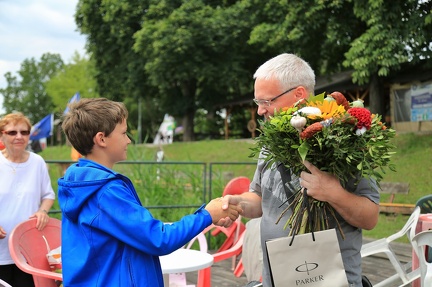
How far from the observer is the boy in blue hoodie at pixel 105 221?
1.94 metres

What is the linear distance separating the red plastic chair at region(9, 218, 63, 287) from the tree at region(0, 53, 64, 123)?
80869 mm

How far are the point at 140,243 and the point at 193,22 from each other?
24201 mm

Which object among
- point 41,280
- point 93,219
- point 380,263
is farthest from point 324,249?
point 380,263

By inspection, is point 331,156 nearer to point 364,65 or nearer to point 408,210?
point 408,210

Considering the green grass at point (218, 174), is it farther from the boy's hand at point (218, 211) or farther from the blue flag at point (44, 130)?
the blue flag at point (44, 130)

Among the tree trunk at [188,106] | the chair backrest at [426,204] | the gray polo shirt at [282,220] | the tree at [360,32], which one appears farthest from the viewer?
the tree trunk at [188,106]

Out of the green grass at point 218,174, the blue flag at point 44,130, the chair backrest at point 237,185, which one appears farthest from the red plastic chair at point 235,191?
the blue flag at point 44,130

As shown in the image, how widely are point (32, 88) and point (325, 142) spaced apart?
285ft

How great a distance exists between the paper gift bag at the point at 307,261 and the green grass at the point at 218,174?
1.62ft

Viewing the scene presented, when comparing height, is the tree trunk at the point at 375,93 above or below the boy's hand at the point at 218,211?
above

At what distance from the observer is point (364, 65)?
15.9 m

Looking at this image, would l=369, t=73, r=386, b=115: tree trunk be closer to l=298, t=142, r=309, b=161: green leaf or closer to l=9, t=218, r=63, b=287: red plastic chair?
l=9, t=218, r=63, b=287: red plastic chair

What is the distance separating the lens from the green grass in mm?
7555

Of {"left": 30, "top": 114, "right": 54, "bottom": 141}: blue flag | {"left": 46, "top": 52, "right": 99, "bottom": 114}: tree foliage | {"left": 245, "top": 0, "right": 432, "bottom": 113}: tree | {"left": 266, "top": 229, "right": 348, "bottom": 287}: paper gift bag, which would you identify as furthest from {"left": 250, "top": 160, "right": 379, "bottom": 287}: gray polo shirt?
{"left": 46, "top": 52, "right": 99, "bottom": 114}: tree foliage
